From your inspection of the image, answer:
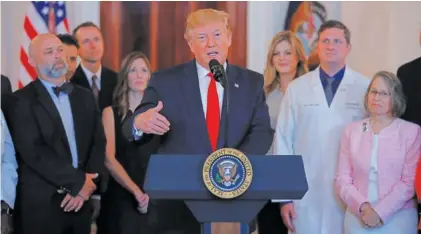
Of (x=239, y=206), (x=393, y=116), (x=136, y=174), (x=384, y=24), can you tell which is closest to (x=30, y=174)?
(x=136, y=174)

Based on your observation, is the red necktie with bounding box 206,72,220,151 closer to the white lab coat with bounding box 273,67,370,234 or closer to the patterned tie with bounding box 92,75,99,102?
the white lab coat with bounding box 273,67,370,234

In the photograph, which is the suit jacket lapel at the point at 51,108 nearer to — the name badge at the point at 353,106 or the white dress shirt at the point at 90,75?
the white dress shirt at the point at 90,75

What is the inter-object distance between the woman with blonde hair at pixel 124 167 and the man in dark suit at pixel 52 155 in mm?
268

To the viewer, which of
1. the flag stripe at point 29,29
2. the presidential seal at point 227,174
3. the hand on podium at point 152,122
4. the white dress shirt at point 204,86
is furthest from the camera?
the flag stripe at point 29,29

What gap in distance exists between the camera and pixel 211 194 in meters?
1.71

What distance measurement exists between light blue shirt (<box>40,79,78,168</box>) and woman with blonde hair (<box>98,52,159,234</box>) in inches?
13.4

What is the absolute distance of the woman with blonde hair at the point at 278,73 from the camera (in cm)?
324

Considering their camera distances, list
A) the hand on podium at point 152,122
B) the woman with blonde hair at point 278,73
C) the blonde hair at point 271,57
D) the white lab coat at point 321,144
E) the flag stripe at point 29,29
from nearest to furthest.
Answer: the hand on podium at point 152,122 → the white lab coat at point 321,144 → the woman with blonde hair at point 278,73 → the blonde hair at point 271,57 → the flag stripe at point 29,29

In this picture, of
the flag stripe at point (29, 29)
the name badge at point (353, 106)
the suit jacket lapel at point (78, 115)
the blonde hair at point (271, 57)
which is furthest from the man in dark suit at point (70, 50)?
the name badge at point (353, 106)

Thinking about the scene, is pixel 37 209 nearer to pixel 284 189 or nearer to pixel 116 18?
pixel 116 18

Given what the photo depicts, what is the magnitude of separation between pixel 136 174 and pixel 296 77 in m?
1.03

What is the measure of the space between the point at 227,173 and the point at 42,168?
57.8 inches

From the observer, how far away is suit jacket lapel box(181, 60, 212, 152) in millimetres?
2221

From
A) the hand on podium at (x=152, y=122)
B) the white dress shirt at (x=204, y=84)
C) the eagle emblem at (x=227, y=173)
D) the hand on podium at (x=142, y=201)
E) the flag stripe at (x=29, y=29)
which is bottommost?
the hand on podium at (x=142, y=201)
